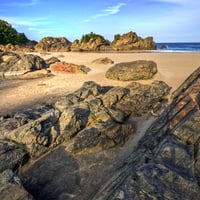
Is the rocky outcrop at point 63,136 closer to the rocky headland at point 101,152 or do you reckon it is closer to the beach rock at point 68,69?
the rocky headland at point 101,152

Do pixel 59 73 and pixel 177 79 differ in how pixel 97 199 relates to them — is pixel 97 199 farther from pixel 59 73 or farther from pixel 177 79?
pixel 59 73

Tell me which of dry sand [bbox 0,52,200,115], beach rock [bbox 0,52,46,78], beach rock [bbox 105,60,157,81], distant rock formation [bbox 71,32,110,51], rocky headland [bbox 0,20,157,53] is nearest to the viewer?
dry sand [bbox 0,52,200,115]

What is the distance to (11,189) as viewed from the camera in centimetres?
393

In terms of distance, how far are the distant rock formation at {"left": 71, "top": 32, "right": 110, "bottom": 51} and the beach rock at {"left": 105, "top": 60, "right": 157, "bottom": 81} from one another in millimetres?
40772

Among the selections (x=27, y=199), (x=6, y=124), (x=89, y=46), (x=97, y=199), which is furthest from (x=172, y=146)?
(x=89, y=46)

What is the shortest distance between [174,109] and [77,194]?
9.63ft

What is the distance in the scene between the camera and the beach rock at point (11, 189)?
3.87 metres

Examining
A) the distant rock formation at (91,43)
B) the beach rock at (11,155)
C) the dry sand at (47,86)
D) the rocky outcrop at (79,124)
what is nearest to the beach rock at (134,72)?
the dry sand at (47,86)

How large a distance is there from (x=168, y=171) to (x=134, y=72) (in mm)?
10493

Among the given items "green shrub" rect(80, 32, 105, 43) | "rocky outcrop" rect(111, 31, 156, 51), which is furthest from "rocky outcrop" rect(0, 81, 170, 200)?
"green shrub" rect(80, 32, 105, 43)

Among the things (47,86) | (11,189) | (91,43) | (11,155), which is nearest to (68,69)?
(47,86)

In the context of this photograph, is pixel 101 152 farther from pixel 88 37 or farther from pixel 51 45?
pixel 88 37

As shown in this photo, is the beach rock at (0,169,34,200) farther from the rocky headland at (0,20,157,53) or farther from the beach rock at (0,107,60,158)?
the rocky headland at (0,20,157,53)

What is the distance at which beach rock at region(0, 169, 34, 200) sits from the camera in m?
3.87
